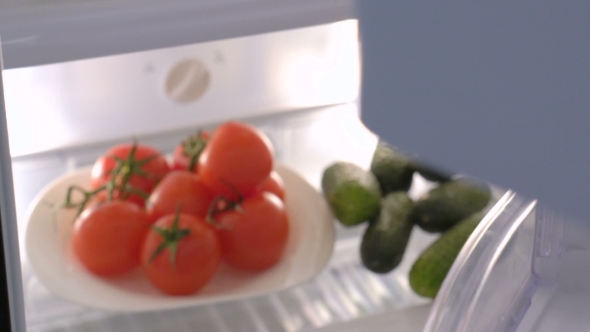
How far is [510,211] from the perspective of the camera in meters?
0.51

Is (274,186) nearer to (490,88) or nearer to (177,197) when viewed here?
(177,197)

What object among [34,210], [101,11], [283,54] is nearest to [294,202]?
[283,54]

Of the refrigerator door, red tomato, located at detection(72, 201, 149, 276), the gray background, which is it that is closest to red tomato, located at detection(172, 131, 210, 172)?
red tomato, located at detection(72, 201, 149, 276)

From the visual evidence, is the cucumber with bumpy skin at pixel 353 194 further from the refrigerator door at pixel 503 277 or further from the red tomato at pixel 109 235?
the refrigerator door at pixel 503 277

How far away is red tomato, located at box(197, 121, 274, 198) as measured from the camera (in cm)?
84

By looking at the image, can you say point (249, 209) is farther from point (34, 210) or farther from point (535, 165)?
point (535, 165)

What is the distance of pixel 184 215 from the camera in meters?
0.79

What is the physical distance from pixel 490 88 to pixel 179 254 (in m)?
0.56

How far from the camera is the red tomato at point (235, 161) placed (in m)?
0.84

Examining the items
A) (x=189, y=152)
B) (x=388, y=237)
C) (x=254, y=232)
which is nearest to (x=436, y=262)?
(x=388, y=237)

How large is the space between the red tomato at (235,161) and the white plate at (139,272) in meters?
0.09

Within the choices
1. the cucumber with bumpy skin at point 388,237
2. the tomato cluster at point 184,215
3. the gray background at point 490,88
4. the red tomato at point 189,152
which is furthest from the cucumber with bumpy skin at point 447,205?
the gray background at point 490,88

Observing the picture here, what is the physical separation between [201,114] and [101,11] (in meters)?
0.62

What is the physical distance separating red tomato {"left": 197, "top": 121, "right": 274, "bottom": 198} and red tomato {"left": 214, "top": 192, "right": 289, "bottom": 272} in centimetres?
2
